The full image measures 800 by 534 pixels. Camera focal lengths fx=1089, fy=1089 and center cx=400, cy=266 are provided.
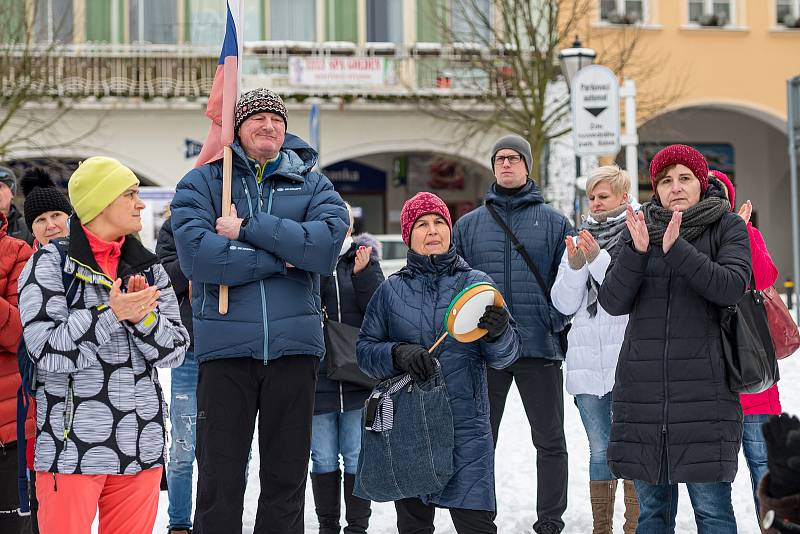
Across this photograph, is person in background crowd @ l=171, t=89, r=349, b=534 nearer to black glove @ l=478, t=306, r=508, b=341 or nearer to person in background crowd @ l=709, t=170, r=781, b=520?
black glove @ l=478, t=306, r=508, b=341

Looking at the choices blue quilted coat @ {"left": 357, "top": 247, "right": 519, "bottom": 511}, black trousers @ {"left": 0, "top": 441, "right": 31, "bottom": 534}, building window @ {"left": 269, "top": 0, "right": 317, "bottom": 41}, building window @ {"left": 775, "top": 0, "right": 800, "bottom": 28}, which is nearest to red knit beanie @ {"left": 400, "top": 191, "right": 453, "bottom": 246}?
blue quilted coat @ {"left": 357, "top": 247, "right": 519, "bottom": 511}

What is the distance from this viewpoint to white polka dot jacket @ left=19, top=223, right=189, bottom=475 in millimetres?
3998

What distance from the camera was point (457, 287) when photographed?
16.6 feet

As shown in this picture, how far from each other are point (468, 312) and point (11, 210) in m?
2.95

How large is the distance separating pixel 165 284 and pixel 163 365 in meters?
0.35

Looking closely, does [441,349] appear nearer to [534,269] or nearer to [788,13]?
[534,269]

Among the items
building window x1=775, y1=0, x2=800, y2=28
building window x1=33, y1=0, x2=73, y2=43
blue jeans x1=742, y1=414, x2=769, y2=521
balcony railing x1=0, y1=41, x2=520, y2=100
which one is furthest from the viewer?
building window x1=775, y1=0, x2=800, y2=28

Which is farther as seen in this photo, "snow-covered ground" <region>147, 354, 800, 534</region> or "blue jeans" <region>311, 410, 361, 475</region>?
"snow-covered ground" <region>147, 354, 800, 534</region>

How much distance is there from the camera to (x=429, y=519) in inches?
197

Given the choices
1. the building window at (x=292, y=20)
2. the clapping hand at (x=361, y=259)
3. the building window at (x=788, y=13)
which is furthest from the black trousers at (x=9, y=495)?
the building window at (x=788, y=13)

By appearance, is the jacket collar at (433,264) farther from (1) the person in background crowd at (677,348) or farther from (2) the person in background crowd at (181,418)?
(2) the person in background crowd at (181,418)

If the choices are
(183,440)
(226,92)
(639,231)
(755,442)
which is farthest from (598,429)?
(226,92)

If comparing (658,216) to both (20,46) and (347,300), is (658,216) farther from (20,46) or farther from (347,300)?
(20,46)

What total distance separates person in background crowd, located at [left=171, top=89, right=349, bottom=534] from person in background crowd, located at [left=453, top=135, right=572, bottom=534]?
1.74m
